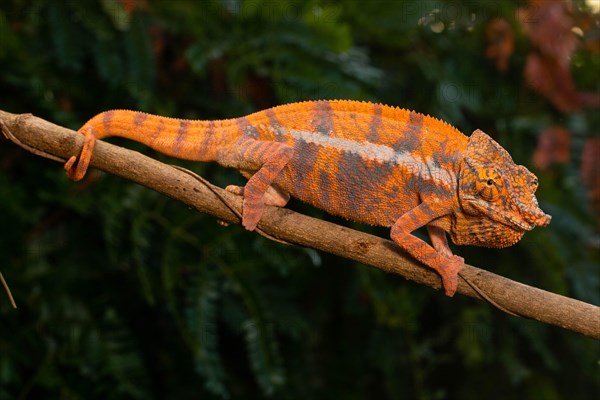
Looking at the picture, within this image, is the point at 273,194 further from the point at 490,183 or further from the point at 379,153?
the point at 490,183

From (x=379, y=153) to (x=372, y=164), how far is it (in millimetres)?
34

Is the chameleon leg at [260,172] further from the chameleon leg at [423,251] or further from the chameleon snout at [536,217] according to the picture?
the chameleon snout at [536,217]

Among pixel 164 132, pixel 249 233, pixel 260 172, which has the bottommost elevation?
pixel 260 172

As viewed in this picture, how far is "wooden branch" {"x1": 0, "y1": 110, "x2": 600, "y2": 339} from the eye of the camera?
5.83 ft

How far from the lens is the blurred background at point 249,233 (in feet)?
9.37

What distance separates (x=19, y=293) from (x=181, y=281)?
623mm

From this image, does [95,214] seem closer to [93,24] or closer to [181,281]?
[181,281]

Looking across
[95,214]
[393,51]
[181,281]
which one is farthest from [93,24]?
[393,51]

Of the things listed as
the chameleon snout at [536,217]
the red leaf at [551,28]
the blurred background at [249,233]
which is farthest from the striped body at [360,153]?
the red leaf at [551,28]

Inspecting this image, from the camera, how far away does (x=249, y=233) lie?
2.91 metres

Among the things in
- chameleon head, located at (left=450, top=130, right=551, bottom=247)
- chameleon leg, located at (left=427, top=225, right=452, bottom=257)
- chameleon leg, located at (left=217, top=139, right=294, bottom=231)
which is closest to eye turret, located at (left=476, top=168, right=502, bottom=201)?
chameleon head, located at (left=450, top=130, right=551, bottom=247)

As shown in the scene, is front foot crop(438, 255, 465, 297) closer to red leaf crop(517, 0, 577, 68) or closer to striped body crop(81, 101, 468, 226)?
striped body crop(81, 101, 468, 226)

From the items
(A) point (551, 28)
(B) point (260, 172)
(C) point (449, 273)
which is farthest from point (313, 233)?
(A) point (551, 28)

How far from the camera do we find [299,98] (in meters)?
Answer: 2.89
